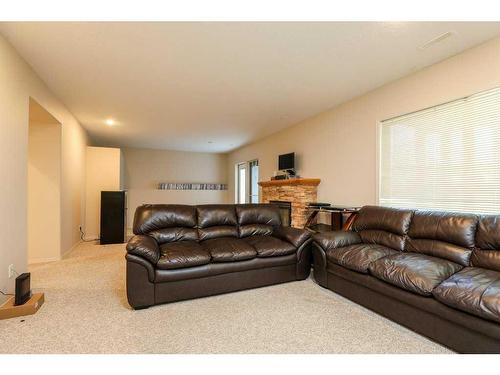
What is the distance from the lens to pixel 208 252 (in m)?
2.71

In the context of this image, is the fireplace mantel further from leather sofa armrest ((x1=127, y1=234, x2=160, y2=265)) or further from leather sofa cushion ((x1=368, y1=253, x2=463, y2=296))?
leather sofa armrest ((x1=127, y1=234, x2=160, y2=265))

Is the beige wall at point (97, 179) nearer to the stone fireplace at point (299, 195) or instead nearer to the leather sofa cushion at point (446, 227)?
the stone fireplace at point (299, 195)

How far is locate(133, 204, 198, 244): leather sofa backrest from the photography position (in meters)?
3.02

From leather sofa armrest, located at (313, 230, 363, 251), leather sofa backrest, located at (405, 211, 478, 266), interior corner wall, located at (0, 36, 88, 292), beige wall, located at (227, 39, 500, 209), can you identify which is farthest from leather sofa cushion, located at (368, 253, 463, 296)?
interior corner wall, located at (0, 36, 88, 292)

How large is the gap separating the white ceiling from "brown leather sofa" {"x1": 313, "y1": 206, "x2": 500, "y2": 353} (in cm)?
173

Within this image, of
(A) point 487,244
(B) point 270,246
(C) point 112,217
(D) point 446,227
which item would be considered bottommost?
(B) point 270,246

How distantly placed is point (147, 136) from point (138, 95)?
294 cm

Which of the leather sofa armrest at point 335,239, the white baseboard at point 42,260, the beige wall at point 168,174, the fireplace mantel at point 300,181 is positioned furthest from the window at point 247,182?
the white baseboard at point 42,260

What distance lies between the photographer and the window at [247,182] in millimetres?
7656

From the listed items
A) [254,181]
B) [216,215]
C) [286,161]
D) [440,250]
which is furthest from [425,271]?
[254,181]

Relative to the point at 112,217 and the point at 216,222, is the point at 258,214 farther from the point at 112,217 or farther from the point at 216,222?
the point at 112,217

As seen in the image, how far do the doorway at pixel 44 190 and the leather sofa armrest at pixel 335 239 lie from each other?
3.91 metres

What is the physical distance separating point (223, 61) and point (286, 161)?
3.03 metres
